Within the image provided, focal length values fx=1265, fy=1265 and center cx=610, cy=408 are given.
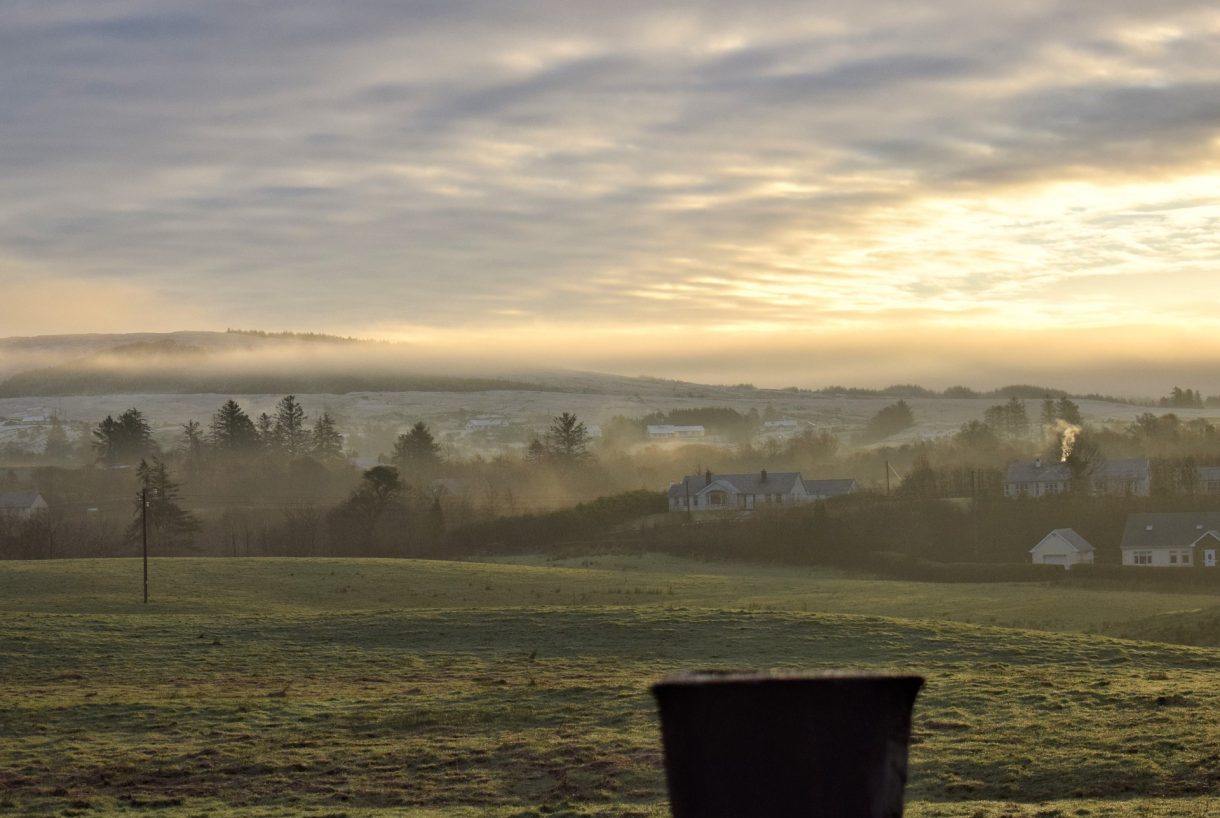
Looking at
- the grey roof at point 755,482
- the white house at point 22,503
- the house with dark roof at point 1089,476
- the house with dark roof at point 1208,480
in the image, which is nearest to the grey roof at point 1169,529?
the house with dark roof at point 1089,476

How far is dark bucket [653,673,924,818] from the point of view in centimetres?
416

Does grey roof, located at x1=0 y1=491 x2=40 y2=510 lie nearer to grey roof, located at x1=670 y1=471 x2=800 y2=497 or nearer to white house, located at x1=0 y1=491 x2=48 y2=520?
white house, located at x1=0 y1=491 x2=48 y2=520

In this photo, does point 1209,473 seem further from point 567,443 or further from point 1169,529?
point 567,443

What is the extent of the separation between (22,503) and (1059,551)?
4284 inches

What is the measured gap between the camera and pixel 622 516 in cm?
11500

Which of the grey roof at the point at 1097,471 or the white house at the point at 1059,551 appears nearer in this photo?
the white house at the point at 1059,551

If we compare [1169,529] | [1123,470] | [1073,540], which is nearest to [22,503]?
[1073,540]

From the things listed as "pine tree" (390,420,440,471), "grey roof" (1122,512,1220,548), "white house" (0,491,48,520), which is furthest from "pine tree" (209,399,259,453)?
"grey roof" (1122,512,1220,548)

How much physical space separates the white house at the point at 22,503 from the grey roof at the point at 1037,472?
99.4 m

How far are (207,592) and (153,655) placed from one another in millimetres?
20659

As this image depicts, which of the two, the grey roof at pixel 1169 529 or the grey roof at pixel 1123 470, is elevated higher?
the grey roof at pixel 1123 470

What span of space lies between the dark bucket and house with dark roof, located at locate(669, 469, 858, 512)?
12788cm

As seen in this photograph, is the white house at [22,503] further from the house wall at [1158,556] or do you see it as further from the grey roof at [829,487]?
the house wall at [1158,556]

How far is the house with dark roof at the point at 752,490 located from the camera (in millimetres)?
134750
